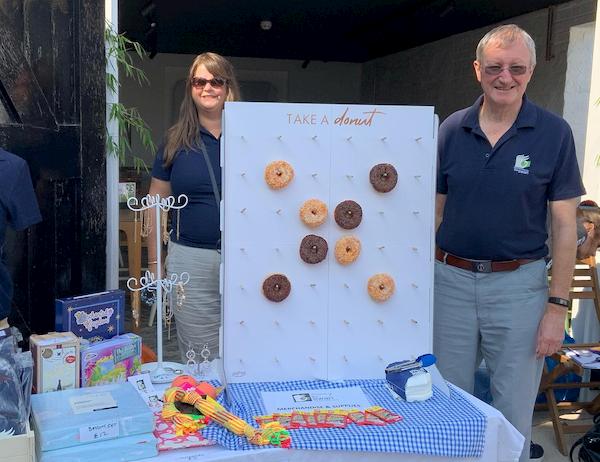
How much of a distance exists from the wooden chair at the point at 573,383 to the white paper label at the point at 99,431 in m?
2.47

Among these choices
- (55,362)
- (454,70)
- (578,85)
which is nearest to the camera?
(55,362)

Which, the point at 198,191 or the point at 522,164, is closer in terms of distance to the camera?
the point at 522,164

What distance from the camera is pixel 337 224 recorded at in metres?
1.91

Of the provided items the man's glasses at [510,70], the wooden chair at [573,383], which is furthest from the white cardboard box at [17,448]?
the wooden chair at [573,383]

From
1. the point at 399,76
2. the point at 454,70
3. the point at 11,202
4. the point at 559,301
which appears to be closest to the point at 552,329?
the point at 559,301

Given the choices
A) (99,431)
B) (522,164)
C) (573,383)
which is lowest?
(573,383)

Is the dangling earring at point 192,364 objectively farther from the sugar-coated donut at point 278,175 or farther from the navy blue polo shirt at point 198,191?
the sugar-coated donut at point 278,175

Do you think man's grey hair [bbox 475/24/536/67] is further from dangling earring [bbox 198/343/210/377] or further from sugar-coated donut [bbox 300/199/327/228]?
dangling earring [bbox 198/343/210/377]

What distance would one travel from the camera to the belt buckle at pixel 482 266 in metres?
2.14

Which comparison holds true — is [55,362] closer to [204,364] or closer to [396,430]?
[204,364]

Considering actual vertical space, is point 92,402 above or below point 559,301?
below

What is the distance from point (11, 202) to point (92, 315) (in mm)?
436

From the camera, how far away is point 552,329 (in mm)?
2098

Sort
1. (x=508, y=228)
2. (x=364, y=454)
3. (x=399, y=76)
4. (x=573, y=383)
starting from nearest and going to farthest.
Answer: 1. (x=364, y=454)
2. (x=508, y=228)
3. (x=573, y=383)
4. (x=399, y=76)
